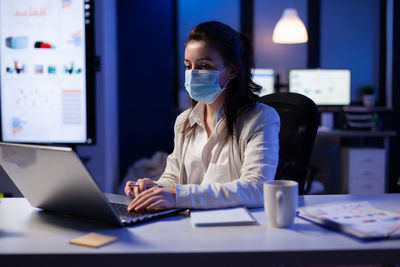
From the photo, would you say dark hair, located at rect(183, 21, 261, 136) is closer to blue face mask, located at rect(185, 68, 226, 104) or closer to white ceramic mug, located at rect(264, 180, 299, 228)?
blue face mask, located at rect(185, 68, 226, 104)

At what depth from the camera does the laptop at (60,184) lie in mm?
887

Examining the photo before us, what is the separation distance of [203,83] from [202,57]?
84mm

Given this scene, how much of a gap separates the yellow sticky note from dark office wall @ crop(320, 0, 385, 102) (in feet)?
13.9

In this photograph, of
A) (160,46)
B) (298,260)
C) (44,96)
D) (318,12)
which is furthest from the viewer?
(318,12)

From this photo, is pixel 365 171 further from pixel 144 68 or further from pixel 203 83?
pixel 203 83

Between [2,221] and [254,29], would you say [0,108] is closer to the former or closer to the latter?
[2,221]

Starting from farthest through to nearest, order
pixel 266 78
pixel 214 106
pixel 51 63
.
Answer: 1. pixel 266 78
2. pixel 51 63
3. pixel 214 106

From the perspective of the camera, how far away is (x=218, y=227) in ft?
3.09

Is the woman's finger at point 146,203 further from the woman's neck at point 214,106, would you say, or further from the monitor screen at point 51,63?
the monitor screen at point 51,63

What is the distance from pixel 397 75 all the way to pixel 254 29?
1570mm

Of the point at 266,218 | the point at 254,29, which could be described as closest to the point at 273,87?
the point at 254,29

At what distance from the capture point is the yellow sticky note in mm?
824

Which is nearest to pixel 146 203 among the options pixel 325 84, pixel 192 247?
pixel 192 247

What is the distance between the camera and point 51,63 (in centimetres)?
203
